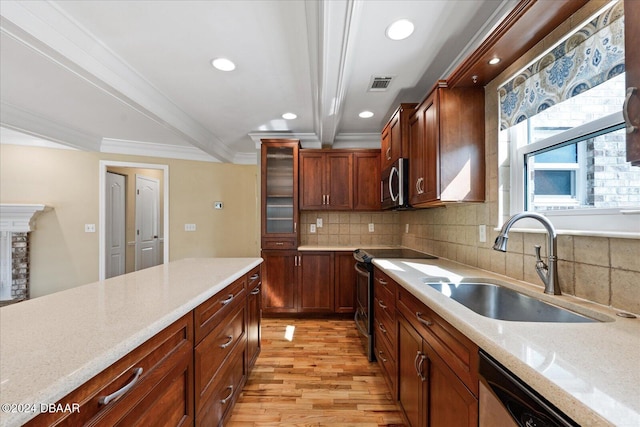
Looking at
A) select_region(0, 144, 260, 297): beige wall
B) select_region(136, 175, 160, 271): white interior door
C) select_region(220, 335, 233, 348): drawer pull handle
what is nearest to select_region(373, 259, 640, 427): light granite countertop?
select_region(220, 335, 233, 348): drawer pull handle

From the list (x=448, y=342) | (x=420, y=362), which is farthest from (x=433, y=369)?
(x=448, y=342)

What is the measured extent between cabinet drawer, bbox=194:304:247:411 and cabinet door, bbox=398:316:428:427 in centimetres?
101

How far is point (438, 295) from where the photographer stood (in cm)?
118

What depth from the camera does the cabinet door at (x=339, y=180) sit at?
11.8 feet

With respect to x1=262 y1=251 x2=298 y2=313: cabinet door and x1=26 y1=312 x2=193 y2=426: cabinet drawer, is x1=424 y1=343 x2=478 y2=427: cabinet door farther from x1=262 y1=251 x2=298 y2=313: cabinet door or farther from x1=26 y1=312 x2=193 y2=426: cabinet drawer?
x1=262 y1=251 x2=298 y2=313: cabinet door

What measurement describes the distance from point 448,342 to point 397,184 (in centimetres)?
176

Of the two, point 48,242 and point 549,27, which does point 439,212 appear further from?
point 48,242

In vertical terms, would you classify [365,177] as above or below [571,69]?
below

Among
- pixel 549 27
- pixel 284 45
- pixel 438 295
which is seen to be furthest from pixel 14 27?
pixel 549 27

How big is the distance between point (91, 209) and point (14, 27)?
127 inches

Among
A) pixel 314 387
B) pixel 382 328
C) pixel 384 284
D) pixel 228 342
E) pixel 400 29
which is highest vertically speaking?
pixel 400 29

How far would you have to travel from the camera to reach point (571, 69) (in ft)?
3.94

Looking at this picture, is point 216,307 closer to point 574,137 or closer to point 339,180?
point 574,137

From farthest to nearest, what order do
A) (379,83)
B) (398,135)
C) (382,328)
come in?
1. (398,135)
2. (379,83)
3. (382,328)
